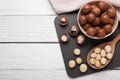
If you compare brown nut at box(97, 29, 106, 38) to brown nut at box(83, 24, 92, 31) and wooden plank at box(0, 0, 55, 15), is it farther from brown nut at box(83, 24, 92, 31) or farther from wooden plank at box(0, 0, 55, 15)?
wooden plank at box(0, 0, 55, 15)

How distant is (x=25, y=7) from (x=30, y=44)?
95 mm

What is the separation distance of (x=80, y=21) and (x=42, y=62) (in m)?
0.14

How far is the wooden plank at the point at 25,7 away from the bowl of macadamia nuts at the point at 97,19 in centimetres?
10

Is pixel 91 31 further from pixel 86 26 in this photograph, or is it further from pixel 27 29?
pixel 27 29

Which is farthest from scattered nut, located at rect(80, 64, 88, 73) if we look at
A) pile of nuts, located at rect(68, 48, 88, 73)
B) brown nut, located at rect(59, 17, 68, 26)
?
brown nut, located at rect(59, 17, 68, 26)

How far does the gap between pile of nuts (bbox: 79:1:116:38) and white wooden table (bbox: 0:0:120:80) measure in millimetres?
Answer: 88

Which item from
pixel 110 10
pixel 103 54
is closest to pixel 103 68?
pixel 103 54

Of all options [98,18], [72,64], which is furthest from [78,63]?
[98,18]

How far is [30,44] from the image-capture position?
755 mm

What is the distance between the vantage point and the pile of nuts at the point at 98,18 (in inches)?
27.7

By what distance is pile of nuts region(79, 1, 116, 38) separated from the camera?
70 centimetres

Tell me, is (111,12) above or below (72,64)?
above

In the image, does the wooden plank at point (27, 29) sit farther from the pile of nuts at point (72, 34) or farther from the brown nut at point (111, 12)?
the brown nut at point (111, 12)

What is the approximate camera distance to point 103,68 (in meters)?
0.73
